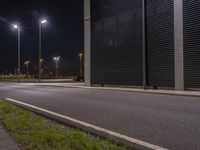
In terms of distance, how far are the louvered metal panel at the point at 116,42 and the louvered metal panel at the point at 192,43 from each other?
554 cm

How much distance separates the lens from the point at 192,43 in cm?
2295

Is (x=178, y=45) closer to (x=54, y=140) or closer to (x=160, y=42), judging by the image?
(x=160, y=42)

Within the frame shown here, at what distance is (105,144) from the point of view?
6.04 meters

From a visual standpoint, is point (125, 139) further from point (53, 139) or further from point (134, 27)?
point (134, 27)

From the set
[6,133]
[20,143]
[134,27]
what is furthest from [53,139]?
[134,27]

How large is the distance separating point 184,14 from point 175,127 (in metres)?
17.0

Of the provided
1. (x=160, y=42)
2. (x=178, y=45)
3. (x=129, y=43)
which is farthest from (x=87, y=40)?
(x=178, y=45)

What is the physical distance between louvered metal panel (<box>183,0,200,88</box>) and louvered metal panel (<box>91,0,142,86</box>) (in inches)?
218

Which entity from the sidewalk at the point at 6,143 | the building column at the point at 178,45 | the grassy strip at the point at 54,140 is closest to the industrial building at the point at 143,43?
the building column at the point at 178,45

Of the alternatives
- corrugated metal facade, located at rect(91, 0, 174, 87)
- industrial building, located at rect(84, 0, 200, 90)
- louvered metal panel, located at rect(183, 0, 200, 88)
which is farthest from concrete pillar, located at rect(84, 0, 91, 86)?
louvered metal panel, located at rect(183, 0, 200, 88)

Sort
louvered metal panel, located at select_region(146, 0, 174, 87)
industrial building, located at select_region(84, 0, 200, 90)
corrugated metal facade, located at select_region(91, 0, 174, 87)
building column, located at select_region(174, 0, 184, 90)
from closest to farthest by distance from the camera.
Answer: industrial building, located at select_region(84, 0, 200, 90) < building column, located at select_region(174, 0, 184, 90) < louvered metal panel, located at select_region(146, 0, 174, 87) < corrugated metal facade, located at select_region(91, 0, 174, 87)

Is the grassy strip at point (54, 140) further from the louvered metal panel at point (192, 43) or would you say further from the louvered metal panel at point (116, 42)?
the louvered metal panel at point (116, 42)

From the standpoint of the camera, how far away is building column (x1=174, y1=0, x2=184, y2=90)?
2370 cm

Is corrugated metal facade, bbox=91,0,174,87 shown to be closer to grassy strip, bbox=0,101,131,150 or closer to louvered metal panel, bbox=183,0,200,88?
louvered metal panel, bbox=183,0,200,88
